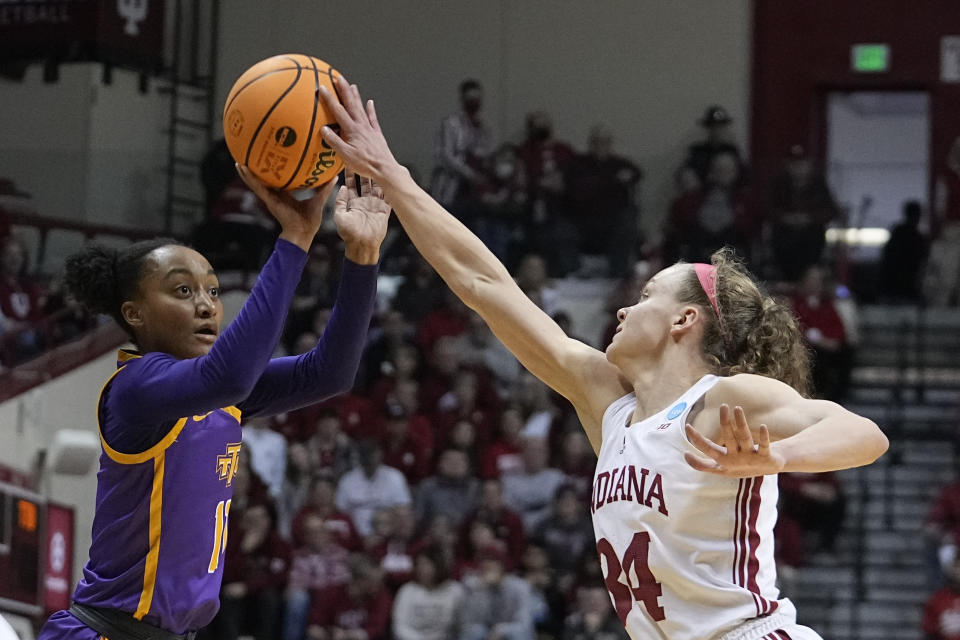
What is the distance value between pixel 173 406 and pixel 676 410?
1093 millimetres

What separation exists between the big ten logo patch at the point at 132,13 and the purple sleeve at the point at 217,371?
34.3 ft

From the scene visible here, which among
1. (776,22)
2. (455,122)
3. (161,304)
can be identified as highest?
(776,22)

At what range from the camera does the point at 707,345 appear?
3420 mm

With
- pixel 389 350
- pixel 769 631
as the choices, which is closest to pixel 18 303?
pixel 389 350

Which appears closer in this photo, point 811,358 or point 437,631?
point 811,358

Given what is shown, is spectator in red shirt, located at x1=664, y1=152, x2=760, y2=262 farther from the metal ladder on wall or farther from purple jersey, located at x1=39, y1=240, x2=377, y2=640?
purple jersey, located at x1=39, y1=240, x2=377, y2=640

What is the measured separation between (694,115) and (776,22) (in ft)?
3.74

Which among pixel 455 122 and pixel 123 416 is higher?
pixel 455 122

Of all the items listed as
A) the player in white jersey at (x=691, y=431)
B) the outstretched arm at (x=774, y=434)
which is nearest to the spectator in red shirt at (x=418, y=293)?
the player in white jersey at (x=691, y=431)

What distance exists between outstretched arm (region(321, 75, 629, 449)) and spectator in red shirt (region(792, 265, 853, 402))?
6861 millimetres

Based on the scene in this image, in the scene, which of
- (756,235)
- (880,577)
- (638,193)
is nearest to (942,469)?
(880,577)

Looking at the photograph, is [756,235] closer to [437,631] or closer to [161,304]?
[437,631]

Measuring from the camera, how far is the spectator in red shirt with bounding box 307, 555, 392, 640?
8867mm

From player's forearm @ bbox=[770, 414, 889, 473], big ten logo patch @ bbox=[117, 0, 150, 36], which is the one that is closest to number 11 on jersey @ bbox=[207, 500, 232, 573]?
player's forearm @ bbox=[770, 414, 889, 473]
